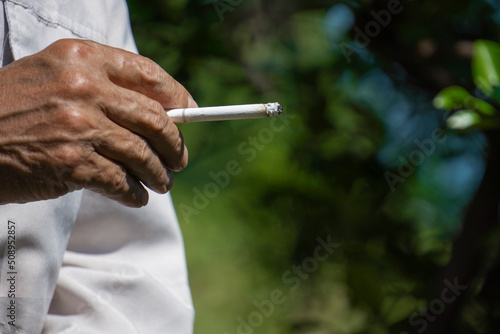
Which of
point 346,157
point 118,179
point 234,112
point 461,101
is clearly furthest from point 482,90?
point 118,179

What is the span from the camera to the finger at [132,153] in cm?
49

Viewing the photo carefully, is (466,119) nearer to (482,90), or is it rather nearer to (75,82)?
(482,90)

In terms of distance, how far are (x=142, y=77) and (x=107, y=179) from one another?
111 mm

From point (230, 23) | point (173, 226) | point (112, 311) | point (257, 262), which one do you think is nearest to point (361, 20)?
point (230, 23)

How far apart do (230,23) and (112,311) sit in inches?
42.5

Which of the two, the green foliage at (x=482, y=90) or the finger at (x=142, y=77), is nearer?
the finger at (x=142, y=77)

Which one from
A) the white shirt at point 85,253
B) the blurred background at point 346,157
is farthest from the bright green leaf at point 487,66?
the white shirt at point 85,253

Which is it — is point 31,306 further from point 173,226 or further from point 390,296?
point 390,296

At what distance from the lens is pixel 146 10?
1.52m

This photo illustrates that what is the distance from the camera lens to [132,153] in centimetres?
50

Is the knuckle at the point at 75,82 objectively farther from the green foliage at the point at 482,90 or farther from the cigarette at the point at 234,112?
the green foliage at the point at 482,90

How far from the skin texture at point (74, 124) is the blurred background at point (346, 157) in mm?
1005

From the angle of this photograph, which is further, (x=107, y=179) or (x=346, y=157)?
(x=346, y=157)

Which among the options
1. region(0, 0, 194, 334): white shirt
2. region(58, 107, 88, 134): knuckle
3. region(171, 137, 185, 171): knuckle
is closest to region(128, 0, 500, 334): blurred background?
region(0, 0, 194, 334): white shirt
